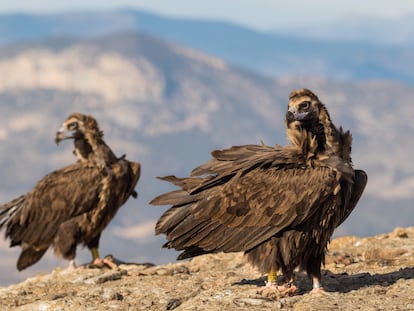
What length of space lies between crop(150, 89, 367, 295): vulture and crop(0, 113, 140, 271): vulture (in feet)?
19.6

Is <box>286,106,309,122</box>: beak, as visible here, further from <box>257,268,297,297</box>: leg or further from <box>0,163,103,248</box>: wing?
<box>0,163,103,248</box>: wing

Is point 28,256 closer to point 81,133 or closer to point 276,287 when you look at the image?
point 81,133

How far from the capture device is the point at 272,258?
11.4 metres

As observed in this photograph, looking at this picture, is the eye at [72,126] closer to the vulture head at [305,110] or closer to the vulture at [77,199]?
the vulture at [77,199]

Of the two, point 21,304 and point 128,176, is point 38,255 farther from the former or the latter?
point 21,304

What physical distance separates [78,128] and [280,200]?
8.60 m

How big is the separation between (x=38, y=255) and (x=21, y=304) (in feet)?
21.0

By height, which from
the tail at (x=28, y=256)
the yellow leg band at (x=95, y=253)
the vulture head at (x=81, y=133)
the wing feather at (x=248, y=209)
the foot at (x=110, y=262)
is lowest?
the wing feather at (x=248, y=209)

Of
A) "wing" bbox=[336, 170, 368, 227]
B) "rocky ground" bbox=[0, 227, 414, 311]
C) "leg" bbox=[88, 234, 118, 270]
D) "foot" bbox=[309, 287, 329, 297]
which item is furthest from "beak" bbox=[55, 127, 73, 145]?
"wing" bbox=[336, 170, 368, 227]

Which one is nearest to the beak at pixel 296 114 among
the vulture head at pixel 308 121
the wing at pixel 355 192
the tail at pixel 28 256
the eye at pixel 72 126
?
the vulture head at pixel 308 121

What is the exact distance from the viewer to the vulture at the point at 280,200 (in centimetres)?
1119

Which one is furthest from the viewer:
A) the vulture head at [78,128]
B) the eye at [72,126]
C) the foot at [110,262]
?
the eye at [72,126]

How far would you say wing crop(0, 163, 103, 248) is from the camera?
18.0 metres

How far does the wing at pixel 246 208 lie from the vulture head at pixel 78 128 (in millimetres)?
6788
